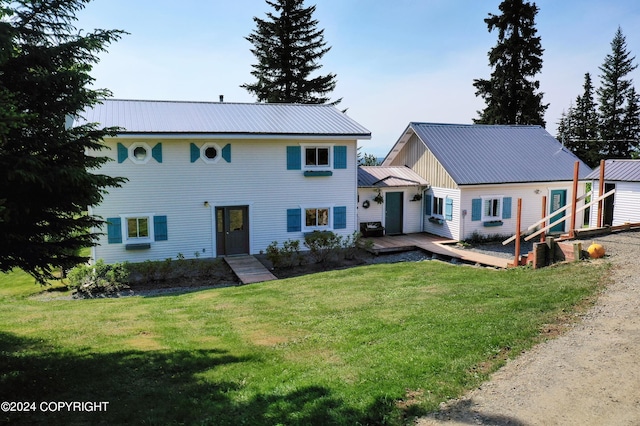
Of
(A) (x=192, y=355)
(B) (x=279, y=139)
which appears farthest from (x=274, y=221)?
(A) (x=192, y=355)

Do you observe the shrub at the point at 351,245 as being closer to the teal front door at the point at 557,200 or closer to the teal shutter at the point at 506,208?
the teal shutter at the point at 506,208

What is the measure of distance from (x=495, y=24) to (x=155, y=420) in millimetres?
34446

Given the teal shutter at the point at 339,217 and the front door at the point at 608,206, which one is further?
the front door at the point at 608,206

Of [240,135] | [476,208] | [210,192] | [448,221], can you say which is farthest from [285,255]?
[476,208]

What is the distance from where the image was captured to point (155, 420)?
502 centimetres

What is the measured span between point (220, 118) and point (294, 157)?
3.48m

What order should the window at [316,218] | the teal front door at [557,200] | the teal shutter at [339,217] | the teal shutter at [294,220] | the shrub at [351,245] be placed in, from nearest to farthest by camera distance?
1. the shrub at [351,245]
2. the teal shutter at [294,220]
3. the window at [316,218]
4. the teal shutter at [339,217]
5. the teal front door at [557,200]

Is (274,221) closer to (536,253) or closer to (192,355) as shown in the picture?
(536,253)

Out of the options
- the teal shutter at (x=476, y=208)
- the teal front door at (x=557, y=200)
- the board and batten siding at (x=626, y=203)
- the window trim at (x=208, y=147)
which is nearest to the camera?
the window trim at (x=208, y=147)

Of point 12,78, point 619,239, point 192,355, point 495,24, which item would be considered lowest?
point 192,355

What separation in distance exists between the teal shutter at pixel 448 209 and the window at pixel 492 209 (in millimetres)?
1408

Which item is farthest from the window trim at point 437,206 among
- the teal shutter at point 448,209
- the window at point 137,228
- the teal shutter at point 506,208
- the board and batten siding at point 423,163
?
the window at point 137,228

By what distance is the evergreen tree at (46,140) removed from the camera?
19.1ft

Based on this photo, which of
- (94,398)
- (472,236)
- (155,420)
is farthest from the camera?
(472,236)
